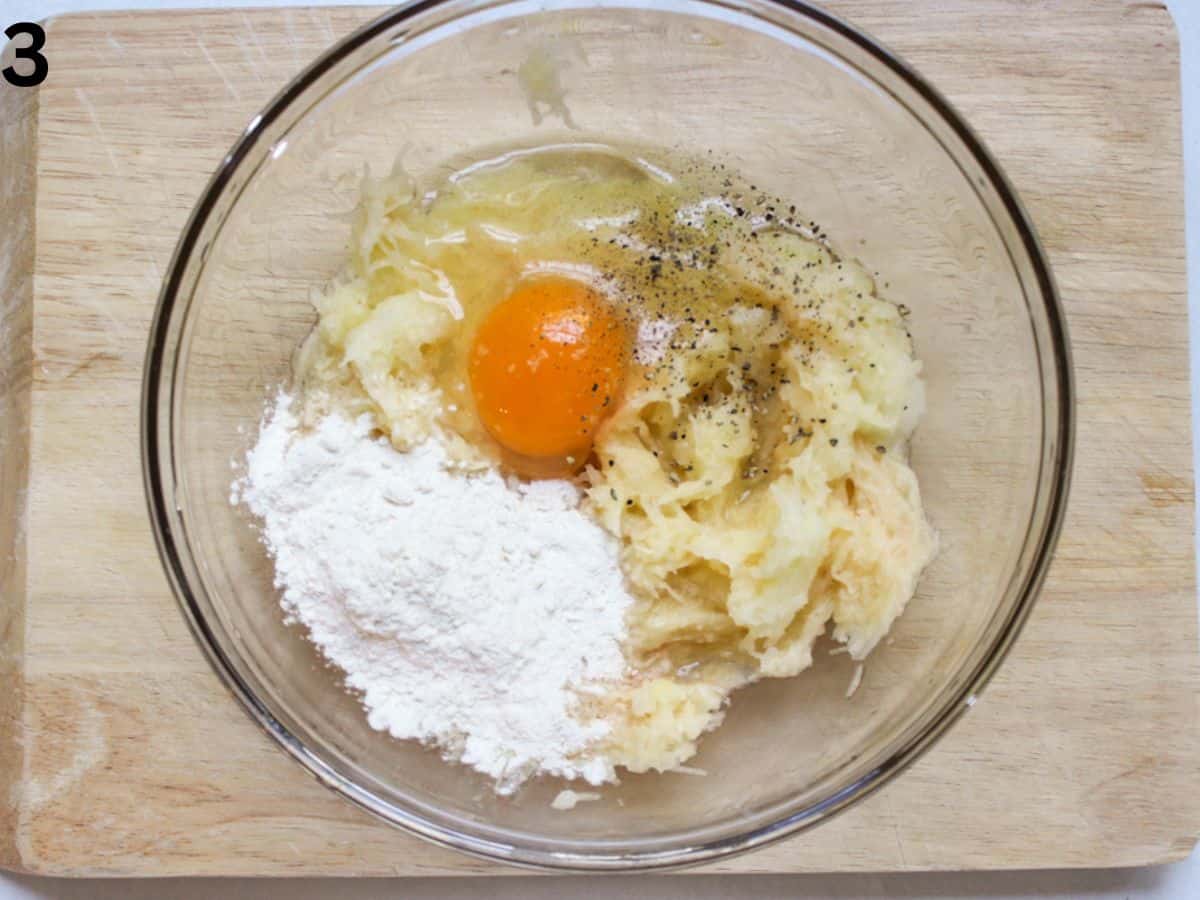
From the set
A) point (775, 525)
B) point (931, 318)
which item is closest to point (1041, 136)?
point (931, 318)

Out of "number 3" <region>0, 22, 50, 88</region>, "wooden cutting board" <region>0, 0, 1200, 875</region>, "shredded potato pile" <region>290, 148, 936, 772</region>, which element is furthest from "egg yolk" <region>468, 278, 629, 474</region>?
"number 3" <region>0, 22, 50, 88</region>

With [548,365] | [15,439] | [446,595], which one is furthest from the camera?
[15,439]

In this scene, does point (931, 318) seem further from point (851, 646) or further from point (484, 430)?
point (484, 430)

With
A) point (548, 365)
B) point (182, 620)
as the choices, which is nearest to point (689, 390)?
point (548, 365)

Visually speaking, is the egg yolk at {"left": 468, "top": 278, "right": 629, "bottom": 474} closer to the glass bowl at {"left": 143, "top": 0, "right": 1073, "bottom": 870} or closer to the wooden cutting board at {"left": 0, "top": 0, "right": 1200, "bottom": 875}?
the glass bowl at {"left": 143, "top": 0, "right": 1073, "bottom": 870}

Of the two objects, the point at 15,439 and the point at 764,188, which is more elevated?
the point at 764,188

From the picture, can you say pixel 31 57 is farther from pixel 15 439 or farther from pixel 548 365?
pixel 548 365
